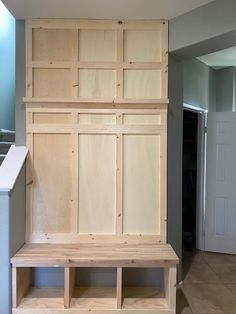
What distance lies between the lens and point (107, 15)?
9.25ft

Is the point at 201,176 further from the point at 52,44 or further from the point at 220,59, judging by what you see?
the point at 52,44

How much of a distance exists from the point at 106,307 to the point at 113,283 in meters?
0.42

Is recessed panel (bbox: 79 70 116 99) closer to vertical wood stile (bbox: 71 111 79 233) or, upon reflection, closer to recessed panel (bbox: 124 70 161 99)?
recessed panel (bbox: 124 70 161 99)

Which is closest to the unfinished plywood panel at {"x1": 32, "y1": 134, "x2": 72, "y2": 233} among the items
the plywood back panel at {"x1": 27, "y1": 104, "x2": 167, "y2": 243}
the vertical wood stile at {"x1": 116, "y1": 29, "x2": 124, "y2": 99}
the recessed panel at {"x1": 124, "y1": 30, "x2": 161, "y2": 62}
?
the plywood back panel at {"x1": 27, "y1": 104, "x2": 167, "y2": 243}

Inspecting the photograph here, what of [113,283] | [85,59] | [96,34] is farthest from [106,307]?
[96,34]

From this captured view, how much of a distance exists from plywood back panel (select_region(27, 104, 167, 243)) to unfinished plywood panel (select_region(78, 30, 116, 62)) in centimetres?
44

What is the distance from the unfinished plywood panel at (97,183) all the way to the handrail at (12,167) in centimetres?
52

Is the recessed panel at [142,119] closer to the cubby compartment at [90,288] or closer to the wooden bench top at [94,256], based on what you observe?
the wooden bench top at [94,256]

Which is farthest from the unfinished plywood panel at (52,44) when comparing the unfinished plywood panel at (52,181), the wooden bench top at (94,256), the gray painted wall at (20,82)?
the wooden bench top at (94,256)

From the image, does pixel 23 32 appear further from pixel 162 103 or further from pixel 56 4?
pixel 162 103

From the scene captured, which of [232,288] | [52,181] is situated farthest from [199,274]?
[52,181]

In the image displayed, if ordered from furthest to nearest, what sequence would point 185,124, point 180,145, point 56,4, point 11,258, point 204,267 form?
point 185,124, point 204,267, point 180,145, point 56,4, point 11,258

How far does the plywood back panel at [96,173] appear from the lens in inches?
114

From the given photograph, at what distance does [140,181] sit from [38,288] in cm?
130
